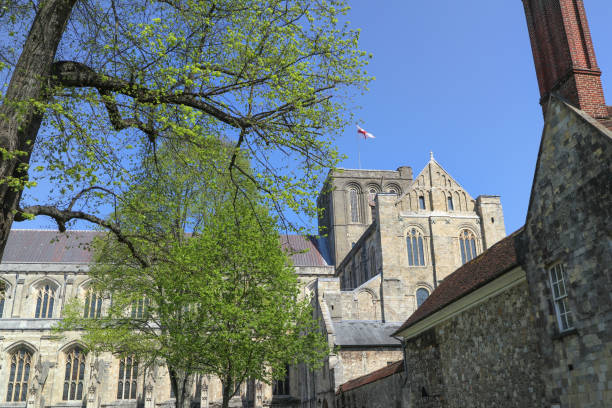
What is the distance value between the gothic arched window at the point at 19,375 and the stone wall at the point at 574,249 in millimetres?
46613

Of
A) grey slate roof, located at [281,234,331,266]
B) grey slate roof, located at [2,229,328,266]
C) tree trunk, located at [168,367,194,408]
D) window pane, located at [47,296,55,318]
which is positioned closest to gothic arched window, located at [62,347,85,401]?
window pane, located at [47,296,55,318]

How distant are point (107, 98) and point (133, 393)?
41450mm

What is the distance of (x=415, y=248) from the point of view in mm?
38719

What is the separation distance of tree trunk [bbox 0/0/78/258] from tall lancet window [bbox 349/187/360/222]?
153 feet

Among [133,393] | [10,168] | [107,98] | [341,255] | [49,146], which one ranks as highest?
[341,255]

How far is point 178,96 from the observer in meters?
9.77

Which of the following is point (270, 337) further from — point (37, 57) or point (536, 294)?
point (37, 57)

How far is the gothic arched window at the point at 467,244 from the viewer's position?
38906 millimetres

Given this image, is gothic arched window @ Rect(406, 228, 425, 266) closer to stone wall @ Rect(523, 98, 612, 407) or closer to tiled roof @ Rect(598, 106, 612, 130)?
stone wall @ Rect(523, 98, 612, 407)

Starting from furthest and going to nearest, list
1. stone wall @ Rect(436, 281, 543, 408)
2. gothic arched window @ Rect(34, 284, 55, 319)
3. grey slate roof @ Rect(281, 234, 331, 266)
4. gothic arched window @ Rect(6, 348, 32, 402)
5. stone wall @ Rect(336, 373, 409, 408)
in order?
grey slate roof @ Rect(281, 234, 331, 266)
gothic arched window @ Rect(34, 284, 55, 319)
gothic arched window @ Rect(6, 348, 32, 402)
stone wall @ Rect(336, 373, 409, 408)
stone wall @ Rect(436, 281, 543, 408)

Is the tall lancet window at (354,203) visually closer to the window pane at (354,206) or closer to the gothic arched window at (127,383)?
the window pane at (354,206)

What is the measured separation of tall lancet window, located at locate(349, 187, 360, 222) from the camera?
179 ft

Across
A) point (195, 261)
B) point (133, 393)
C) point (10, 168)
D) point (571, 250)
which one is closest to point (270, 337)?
point (195, 261)

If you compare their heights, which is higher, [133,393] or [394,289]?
[394,289]
